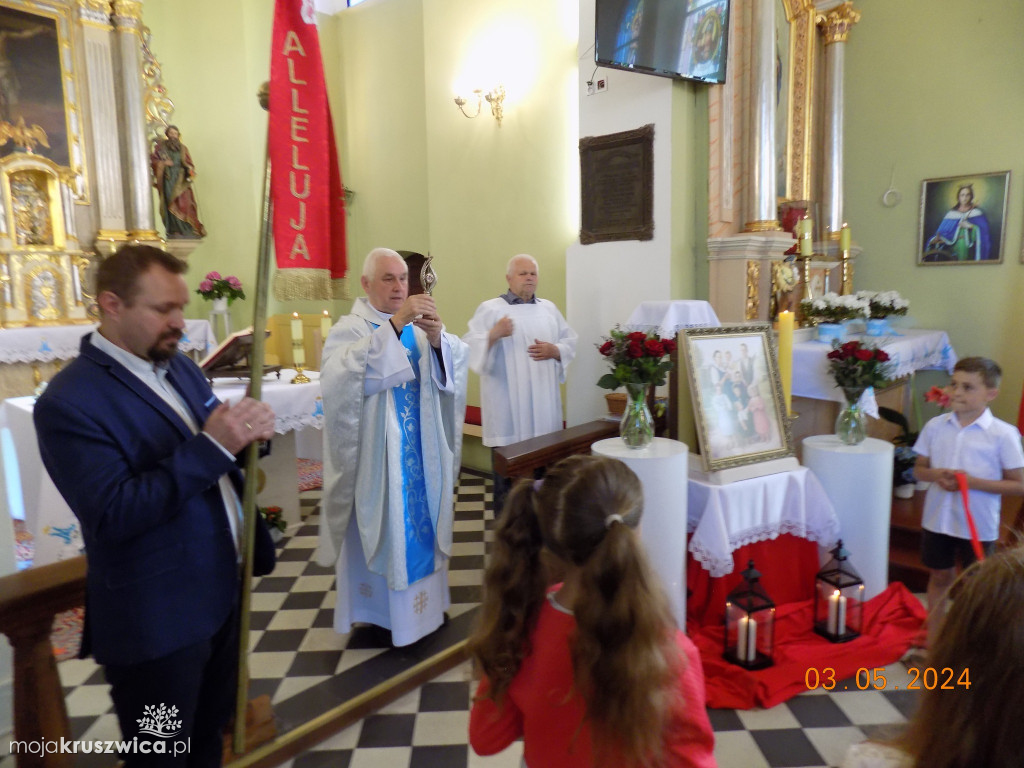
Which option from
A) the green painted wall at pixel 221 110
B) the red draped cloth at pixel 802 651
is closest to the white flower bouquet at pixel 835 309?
the red draped cloth at pixel 802 651

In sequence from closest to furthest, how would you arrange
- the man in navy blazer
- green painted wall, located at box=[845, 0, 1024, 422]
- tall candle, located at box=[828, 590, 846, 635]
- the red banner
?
1. the man in navy blazer
2. the red banner
3. tall candle, located at box=[828, 590, 846, 635]
4. green painted wall, located at box=[845, 0, 1024, 422]

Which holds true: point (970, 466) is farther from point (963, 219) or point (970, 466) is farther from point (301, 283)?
point (963, 219)

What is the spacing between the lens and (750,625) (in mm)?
2900

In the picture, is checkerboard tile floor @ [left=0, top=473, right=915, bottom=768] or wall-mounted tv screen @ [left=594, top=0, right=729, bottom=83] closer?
checkerboard tile floor @ [left=0, top=473, right=915, bottom=768]

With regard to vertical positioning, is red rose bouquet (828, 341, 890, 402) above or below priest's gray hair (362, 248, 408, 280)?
below

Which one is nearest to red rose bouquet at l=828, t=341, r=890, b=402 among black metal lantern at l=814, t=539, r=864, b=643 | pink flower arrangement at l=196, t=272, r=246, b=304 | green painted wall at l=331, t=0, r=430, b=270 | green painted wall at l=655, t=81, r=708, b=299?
black metal lantern at l=814, t=539, r=864, b=643

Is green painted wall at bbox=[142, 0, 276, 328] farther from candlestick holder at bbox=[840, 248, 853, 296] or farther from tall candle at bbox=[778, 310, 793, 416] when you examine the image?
tall candle at bbox=[778, 310, 793, 416]

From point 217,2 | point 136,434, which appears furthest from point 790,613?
point 217,2

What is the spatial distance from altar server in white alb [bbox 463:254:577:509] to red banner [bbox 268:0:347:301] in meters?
2.79

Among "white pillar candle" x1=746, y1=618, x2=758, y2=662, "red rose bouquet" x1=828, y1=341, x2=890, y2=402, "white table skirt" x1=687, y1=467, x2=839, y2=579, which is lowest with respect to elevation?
"white pillar candle" x1=746, y1=618, x2=758, y2=662

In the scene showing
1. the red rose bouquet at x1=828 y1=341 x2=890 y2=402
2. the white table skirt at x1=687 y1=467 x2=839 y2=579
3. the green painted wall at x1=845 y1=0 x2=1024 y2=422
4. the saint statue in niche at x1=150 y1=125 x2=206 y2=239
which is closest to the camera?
the white table skirt at x1=687 y1=467 x2=839 y2=579

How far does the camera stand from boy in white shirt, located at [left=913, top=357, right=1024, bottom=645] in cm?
286

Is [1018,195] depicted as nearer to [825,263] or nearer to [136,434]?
[825,263]

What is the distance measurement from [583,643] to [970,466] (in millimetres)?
2583
